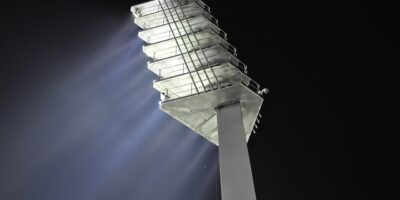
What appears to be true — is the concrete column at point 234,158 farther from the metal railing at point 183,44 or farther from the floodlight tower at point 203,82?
the metal railing at point 183,44

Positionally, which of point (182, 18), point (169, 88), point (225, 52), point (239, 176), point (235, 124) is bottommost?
point (239, 176)

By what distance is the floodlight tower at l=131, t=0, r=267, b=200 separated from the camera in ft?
14.0

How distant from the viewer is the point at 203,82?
5.61 meters

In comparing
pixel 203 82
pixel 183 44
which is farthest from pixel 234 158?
pixel 183 44

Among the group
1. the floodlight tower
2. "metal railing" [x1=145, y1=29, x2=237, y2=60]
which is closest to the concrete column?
the floodlight tower

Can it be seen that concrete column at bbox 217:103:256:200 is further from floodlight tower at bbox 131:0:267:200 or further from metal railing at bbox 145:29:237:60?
metal railing at bbox 145:29:237:60

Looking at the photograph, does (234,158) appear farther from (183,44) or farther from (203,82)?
(183,44)

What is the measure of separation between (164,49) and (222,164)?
251 centimetres

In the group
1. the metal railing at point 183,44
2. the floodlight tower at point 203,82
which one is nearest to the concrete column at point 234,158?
the floodlight tower at point 203,82

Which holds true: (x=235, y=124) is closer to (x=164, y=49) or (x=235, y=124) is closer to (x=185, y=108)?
(x=185, y=108)

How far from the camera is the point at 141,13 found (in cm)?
670

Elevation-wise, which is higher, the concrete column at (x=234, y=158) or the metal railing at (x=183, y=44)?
the metal railing at (x=183, y=44)

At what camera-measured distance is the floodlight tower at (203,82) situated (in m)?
4.27

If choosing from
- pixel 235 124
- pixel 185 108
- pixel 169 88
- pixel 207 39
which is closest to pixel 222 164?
pixel 235 124
